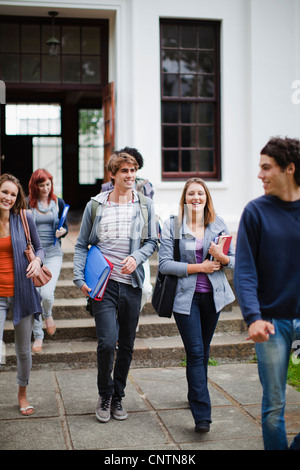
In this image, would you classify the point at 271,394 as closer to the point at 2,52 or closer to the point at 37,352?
the point at 37,352

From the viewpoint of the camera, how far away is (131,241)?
471cm

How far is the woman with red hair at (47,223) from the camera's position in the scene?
20.3 ft

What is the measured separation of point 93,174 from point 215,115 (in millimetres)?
11174

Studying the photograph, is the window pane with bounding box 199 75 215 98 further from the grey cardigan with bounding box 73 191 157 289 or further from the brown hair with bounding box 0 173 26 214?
the brown hair with bounding box 0 173 26 214

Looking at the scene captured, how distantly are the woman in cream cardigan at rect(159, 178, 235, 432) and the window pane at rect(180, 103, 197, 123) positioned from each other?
5.93 m

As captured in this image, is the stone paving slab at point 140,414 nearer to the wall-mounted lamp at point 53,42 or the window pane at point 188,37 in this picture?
the wall-mounted lamp at point 53,42

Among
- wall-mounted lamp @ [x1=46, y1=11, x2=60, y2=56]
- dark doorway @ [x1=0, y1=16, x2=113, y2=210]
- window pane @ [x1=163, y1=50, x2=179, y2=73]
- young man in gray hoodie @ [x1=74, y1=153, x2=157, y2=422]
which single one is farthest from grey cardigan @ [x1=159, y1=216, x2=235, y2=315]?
wall-mounted lamp @ [x1=46, y1=11, x2=60, y2=56]

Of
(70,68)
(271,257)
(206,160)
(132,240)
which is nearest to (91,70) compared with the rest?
(70,68)

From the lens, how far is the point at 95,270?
14.8 feet

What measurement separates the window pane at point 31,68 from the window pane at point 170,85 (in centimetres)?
226

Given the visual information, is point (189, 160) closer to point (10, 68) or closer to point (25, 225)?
point (10, 68)

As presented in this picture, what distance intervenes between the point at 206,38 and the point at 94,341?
6239 mm

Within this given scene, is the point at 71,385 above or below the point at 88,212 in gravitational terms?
below
